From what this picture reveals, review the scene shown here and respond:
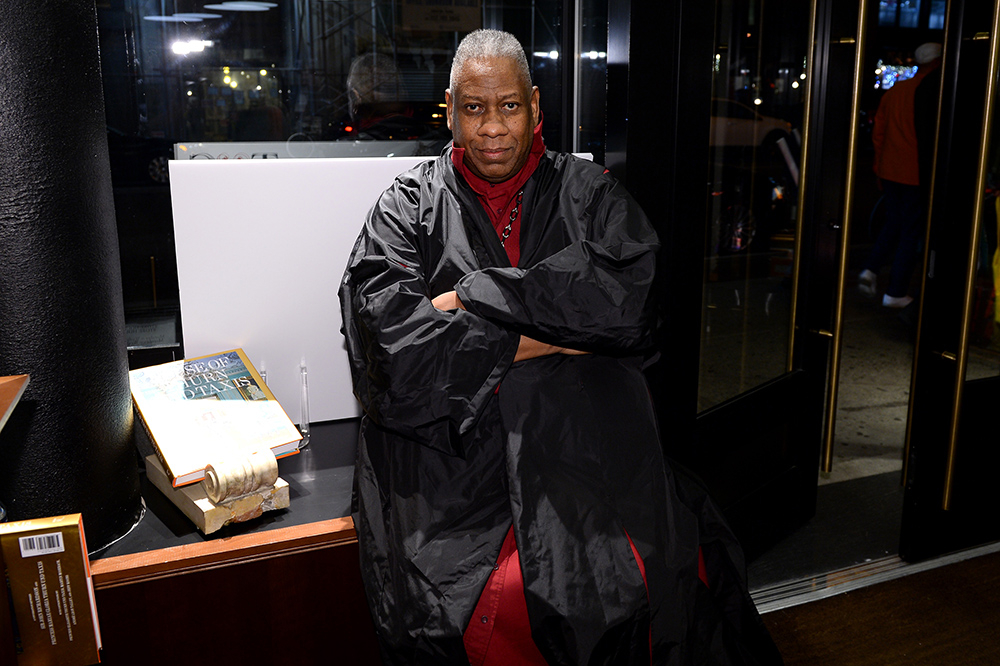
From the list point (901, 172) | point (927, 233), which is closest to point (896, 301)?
point (901, 172)

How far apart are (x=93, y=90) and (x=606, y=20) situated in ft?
3.67

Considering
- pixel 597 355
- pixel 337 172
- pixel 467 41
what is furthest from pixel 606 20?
pixel 597 355

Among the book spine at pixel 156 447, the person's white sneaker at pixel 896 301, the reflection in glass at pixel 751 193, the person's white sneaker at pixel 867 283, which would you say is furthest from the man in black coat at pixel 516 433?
the person's white sneaker at pixel 867 283

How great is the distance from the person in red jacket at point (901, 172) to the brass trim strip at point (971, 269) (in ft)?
7.86

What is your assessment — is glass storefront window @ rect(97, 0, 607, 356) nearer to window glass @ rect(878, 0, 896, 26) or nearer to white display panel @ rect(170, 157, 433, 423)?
white display panel @ rect(170, 157, 433, 423)

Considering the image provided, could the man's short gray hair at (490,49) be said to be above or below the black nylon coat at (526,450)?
above

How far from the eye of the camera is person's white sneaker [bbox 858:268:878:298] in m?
5.22

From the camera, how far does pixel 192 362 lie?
1771 millimetres

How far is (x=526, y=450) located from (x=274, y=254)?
2.99 ft

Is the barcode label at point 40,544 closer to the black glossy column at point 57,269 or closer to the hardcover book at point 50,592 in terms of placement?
the hardcover book at point 50,592

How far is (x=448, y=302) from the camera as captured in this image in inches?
52.9

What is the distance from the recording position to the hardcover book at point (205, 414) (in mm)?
1545

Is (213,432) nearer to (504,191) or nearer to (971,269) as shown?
(504,191)

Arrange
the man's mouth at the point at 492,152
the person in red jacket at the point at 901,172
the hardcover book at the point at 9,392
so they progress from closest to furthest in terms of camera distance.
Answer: the hardcover book at the point at 9,392 < the man's mouth at the point at 492,152 < the person in red jacket at the point at 901,172
